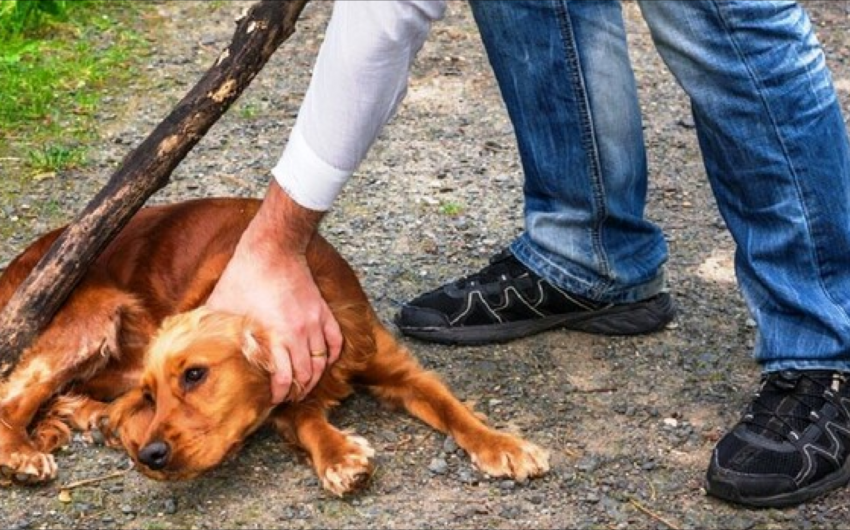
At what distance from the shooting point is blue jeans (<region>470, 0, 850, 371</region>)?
344 centimetres

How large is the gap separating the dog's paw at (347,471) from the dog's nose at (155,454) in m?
0.39

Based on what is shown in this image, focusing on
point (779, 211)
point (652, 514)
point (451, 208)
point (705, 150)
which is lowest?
point (451, 208)

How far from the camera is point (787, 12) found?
11.2ft

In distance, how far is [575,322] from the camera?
4422mm

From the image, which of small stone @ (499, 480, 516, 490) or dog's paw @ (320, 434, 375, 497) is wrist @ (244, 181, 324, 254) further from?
small stone @ (499, 480, 516, 490)

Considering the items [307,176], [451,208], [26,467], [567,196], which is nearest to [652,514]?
[567,196]

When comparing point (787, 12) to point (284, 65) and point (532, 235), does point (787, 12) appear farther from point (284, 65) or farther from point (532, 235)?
point (284, 65)

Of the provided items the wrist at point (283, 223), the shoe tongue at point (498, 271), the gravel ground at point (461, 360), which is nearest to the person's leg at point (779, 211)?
the gravel ground at point (461, 360)

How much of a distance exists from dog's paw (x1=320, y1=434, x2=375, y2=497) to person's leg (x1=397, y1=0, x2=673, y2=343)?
2.55 ft

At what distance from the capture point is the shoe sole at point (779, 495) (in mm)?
3570

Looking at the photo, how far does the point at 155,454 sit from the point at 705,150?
149 cm

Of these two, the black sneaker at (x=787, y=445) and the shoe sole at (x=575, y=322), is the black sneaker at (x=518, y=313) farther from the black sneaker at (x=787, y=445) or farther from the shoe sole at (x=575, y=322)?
the black sneaker at (x=787, y=445)

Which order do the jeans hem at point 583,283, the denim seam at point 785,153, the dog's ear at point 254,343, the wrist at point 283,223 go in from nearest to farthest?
1. the denim seam at point 785,153
2. the wrist at point 283,223
3. the dog's ear at point 254,343
4. the jeans hem at point 583,283

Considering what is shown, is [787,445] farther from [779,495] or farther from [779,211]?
[779,211]
